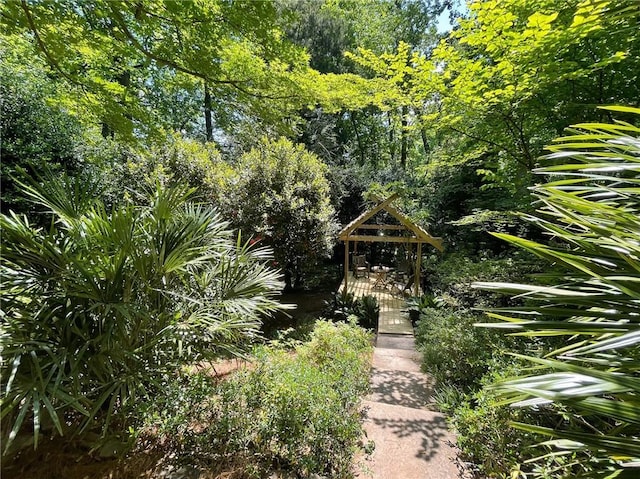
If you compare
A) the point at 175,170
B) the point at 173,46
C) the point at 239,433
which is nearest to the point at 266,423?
the point at 239,433

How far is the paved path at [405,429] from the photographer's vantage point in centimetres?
239

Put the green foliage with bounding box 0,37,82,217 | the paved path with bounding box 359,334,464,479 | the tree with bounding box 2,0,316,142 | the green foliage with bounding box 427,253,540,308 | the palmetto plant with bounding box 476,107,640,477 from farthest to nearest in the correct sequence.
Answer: the green foliage with bounding box 0,37,82,217 < the green foliage with bounding box 427,253,540,308 < the tree with bounding box 2,0,316,142 < the paved path with bounding box 359,334,464,479 < the palmetto plant with bounding box 476,107,640,477

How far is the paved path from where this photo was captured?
2389 mm

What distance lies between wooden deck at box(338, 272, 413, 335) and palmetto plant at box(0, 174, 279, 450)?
4.27 metres

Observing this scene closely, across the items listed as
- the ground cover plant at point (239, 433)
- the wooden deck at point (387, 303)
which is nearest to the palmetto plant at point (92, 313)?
the ground cover plant at point (239, 433)

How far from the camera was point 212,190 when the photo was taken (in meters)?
7.21

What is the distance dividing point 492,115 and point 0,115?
835 centimetres

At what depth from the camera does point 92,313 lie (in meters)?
2.12

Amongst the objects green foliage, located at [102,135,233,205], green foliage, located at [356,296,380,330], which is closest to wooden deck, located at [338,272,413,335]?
green foliage, located at [356,296,380,330]

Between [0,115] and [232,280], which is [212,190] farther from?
[232,280]

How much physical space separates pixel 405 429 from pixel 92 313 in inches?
118

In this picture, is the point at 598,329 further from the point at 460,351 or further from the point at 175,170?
the point at 175,170

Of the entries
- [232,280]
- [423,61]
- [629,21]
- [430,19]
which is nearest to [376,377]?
[232,280]

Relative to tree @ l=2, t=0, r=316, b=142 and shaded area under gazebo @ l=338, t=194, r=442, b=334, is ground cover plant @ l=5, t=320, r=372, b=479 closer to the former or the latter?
tree @ l=2, t=0, r=316, b=142
